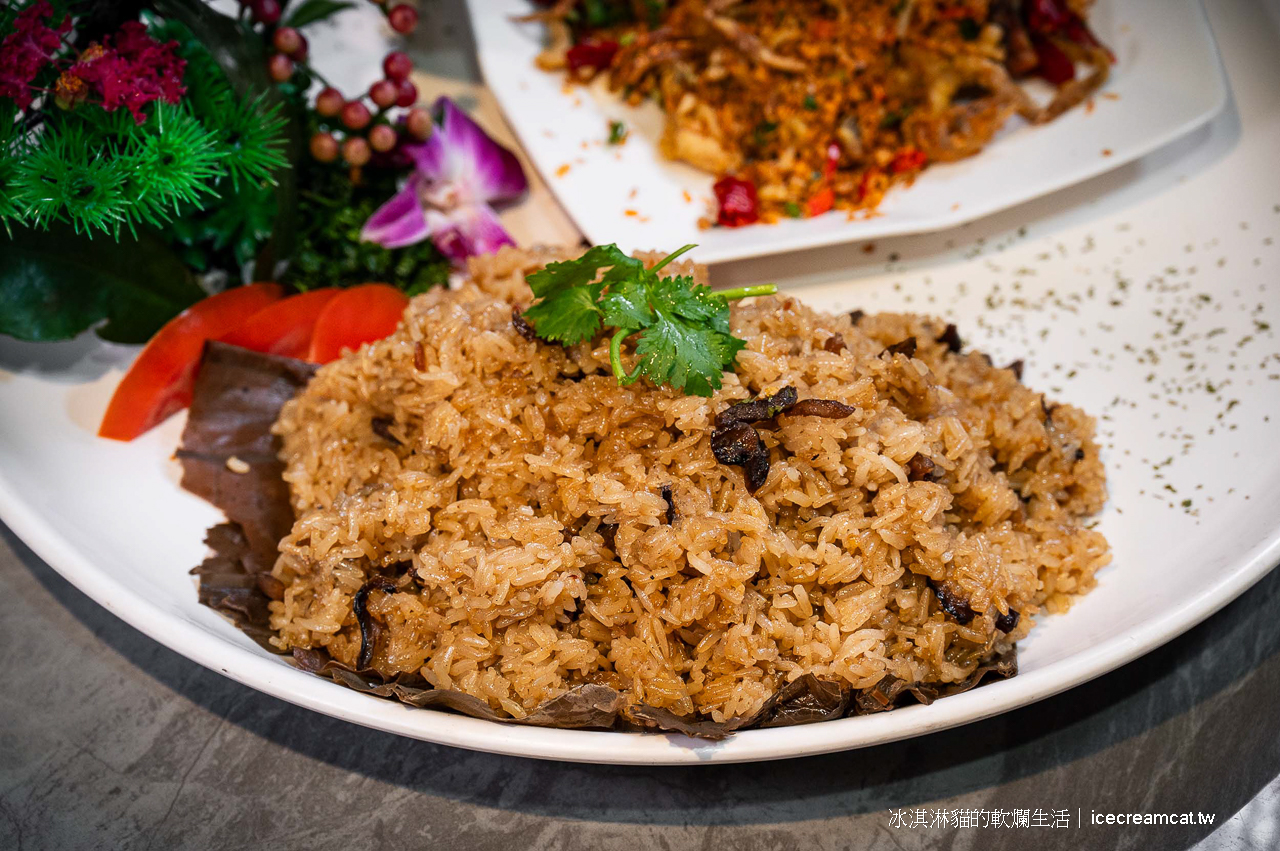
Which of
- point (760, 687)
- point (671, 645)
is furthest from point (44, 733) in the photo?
point (760, 687)

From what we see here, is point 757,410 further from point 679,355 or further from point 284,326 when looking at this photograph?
point 284,326

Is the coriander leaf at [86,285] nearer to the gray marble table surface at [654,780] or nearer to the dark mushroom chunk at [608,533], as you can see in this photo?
the gray marble table surface at [654,780]

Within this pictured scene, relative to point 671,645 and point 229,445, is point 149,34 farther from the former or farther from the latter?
point 671,645

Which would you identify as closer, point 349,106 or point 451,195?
point 349,106

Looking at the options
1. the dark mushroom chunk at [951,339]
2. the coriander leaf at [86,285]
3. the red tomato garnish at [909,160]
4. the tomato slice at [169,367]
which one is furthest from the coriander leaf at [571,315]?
the red tomato garnish at [909,160]

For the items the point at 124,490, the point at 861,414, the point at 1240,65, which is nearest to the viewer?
the point at 861,414

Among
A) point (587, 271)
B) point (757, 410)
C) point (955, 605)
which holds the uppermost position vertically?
point (587, 271)

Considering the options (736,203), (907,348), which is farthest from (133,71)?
(907,348)
